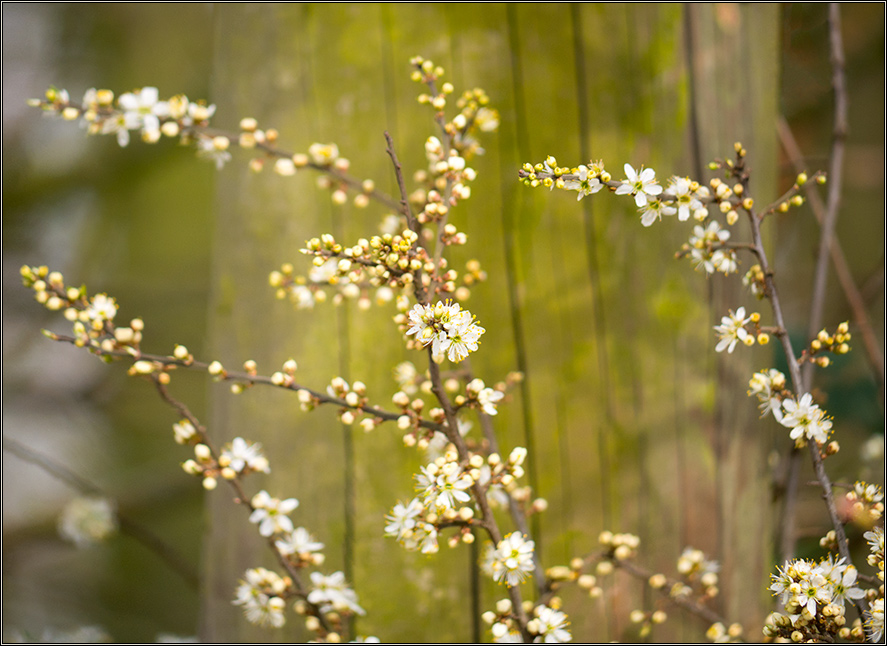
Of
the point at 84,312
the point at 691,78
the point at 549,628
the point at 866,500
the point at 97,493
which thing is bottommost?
the point at 549,628

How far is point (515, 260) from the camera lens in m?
0.88

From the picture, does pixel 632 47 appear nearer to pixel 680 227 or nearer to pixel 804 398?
pixel 680 227

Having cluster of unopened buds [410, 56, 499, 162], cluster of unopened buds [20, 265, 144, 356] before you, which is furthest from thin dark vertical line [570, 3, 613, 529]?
cluster of unopened buds [20, 265, 144, 356]

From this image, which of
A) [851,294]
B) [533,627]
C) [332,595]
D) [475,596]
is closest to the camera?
[533,627]

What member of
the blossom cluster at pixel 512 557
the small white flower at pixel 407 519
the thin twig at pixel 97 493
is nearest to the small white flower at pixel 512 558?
the blossom cluster at pixel 512 557

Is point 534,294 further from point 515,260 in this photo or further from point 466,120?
point 466,120

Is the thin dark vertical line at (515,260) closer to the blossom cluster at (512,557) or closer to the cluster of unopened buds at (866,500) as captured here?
the blossom cluster at (512,557)

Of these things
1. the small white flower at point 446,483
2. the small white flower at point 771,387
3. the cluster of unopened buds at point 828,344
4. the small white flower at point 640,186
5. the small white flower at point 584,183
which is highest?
the small white flower at point 640,186

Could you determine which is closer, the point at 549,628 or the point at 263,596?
the point at 549,628

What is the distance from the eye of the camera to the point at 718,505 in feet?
3.08

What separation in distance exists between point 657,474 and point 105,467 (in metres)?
2.03

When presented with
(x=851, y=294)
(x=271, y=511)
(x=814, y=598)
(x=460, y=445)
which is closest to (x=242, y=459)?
(x=271, y=511)

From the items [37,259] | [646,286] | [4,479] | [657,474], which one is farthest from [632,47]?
[4,479]

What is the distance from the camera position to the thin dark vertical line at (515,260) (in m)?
0.88
